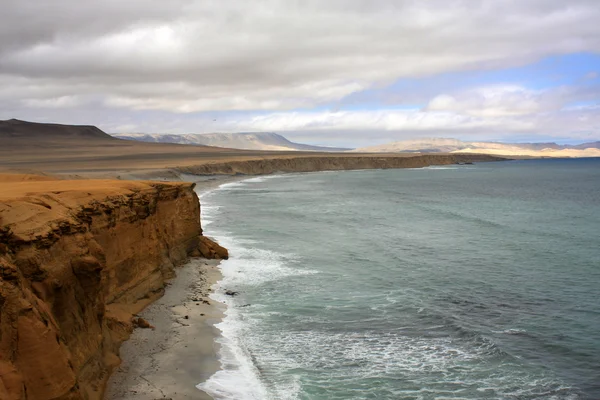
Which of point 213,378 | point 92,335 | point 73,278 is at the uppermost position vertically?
point 73,278

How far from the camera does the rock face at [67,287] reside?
8023 millimetres

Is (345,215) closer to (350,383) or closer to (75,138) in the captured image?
(350,383)

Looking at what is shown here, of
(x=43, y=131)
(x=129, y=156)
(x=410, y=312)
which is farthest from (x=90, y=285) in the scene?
(x=43, y=131)

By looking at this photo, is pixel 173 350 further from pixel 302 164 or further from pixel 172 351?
pixel 302 164

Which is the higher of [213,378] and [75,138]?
[75,138]

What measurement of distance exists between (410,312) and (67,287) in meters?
11.3

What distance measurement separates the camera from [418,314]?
17.5 m

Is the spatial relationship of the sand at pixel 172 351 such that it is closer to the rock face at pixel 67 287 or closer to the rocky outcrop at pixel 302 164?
the rock face at pixel 67 287

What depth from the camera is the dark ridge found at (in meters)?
170

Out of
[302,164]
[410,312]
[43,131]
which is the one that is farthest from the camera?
[43,131]

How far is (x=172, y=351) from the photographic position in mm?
13766

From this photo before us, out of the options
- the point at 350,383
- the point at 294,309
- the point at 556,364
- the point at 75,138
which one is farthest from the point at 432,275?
the point at 75,138

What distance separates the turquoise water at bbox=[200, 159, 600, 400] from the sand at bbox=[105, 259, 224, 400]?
19.6 inches

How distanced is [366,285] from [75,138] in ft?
588
